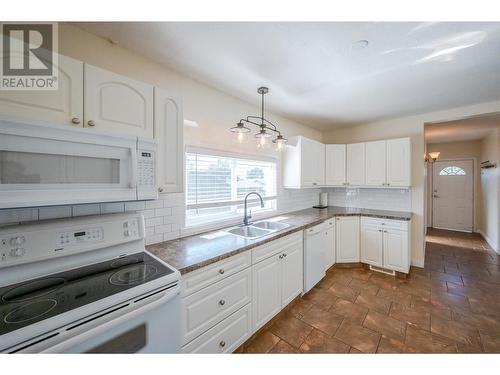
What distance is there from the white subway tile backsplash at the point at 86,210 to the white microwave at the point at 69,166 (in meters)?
0.42

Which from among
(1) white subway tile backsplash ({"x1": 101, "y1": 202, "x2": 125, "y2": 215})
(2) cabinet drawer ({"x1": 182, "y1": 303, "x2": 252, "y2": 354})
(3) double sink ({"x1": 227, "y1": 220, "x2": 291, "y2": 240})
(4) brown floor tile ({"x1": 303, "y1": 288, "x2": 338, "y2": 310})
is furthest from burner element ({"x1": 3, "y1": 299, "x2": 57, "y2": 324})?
(4) brown floor tile ({"x1": 303, "y1": 288, "x2": 338, "y2": 310})

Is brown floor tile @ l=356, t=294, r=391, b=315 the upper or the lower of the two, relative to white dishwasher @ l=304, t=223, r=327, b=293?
lower

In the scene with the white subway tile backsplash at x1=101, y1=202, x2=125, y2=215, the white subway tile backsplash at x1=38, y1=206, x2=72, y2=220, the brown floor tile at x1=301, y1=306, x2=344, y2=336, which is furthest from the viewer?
the brown floor tile at x1=301, y1=306, x2=344, y2=336

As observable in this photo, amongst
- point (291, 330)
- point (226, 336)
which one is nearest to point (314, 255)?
point (291, 330)

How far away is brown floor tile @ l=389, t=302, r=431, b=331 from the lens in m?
2.03

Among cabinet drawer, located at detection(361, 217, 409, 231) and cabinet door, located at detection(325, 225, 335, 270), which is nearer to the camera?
cabinet drawer, located at detection(361, 217, 409, 231)

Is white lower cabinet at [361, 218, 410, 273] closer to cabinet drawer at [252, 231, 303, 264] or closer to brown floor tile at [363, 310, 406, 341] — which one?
brown floor tile at [363, 310, 406, 341]

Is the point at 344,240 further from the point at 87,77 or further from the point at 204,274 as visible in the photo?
the point at 87,77

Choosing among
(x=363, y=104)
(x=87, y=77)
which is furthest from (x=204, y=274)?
(x=363, y=104)

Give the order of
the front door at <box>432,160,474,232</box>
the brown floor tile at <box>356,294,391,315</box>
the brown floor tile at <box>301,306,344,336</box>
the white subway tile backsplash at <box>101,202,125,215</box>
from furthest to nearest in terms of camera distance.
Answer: the front door at <box>432,160,474,232</box>, the brown floor tile at <box>356,294,391,315</box>, the brown floor tile at <box>301,306,344,336</box>, the white subway tile backsplash at <box>101,202,125,215</box>

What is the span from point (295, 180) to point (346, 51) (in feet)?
5.83

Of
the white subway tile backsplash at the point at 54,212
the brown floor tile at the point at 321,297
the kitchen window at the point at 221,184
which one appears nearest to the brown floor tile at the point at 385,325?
the brown floor tile at the point at 321,297

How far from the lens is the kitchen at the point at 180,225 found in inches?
38.5
